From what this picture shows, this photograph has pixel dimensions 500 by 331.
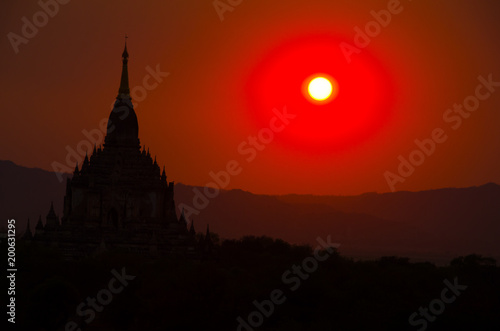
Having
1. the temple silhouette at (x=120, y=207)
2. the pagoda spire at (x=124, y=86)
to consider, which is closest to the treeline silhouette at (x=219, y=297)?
the temple silhouette at (x=120, y=207)

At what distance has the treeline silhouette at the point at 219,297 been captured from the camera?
214ft

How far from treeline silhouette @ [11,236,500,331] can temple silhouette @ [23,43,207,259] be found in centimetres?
649

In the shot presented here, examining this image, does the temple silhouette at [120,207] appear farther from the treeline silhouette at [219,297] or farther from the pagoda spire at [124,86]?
the treeline silhouette at [219,297]

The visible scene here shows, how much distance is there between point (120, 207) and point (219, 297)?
34.7 meters

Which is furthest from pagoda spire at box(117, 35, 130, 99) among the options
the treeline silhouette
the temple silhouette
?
the treeline silhouette

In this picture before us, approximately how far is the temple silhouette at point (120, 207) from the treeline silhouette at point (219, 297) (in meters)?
6.49

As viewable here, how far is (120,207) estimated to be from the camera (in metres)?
102

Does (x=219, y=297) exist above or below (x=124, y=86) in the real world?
below

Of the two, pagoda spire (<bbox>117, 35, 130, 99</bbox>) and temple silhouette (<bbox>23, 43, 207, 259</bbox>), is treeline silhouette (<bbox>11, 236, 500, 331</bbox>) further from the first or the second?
pagoda spire (<bbox>117, 35, 130, 99</bbox>)

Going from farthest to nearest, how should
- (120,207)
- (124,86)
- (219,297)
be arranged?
(124,86) < (120,207) < (219,297)

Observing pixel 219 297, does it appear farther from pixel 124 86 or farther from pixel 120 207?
pixel 124 86

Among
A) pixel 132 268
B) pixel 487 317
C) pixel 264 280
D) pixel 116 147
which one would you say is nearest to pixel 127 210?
pixel 116 147

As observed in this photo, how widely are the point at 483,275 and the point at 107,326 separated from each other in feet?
147

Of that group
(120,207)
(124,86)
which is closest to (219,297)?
(120,207)
